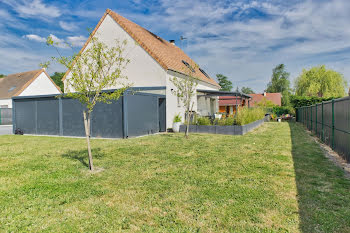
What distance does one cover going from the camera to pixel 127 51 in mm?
15117

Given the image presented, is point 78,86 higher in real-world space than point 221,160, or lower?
higher

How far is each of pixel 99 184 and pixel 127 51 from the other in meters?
12.4

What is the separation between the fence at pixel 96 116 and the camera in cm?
1130

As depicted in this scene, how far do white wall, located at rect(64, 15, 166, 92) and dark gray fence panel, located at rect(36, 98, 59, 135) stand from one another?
3.94m

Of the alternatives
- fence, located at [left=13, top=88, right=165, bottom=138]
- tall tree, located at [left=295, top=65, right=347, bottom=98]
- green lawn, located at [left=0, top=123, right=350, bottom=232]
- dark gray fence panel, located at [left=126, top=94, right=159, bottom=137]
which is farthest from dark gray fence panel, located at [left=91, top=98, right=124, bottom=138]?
tall tree, located at [left=295, top=65, right=347, bottom=98]

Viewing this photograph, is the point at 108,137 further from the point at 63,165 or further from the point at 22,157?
the point at 63,165

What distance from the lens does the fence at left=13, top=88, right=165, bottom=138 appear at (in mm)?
11297

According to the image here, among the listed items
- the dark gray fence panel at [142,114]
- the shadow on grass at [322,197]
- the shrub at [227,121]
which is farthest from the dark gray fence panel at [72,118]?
the shadow on grass at [322,197]

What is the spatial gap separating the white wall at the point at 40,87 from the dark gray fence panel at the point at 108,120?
2112 centimetres

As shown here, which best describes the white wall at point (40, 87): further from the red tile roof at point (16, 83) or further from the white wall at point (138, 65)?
the white wall at point (138, 65)

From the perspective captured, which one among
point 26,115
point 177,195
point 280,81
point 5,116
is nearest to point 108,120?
point 26,115

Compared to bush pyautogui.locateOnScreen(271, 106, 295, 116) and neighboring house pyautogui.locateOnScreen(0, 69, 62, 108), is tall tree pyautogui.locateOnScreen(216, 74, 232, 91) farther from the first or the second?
neighboring house pyautogui.locateOnScreen(0, 69, 62, 108)

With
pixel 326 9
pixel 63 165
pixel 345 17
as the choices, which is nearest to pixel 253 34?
pixel 345 17

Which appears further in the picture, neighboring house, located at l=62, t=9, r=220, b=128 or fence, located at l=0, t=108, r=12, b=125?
fence, located at l=0, t=108, r=12, b=125
